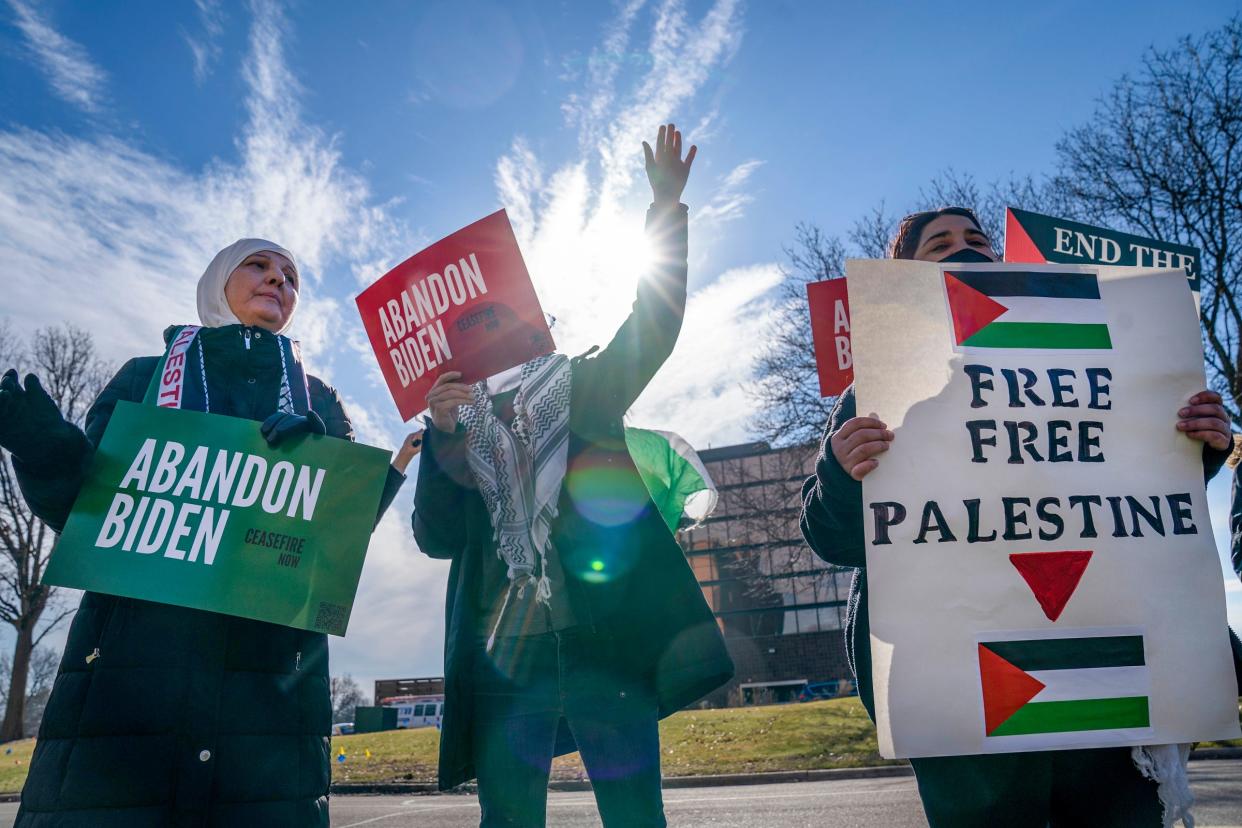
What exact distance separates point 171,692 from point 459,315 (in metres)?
1.30

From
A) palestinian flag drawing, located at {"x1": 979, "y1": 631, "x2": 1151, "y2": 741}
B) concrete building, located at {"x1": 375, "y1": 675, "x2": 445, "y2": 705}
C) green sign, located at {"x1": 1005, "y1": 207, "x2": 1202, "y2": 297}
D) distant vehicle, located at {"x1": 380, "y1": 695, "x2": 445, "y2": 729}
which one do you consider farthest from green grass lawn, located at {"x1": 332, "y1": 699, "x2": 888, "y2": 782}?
concrete building, located at {"x1": 375, "y1": 675, "x2": 445, "y2": 705}

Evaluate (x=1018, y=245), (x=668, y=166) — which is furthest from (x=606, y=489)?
(x=1018, y=245)

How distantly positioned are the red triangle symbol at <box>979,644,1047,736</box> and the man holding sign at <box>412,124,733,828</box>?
2.21 feet

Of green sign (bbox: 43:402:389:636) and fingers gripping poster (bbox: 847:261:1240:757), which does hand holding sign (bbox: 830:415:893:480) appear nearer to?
fingers gripping poster (bbox: 847:261:1240:757)

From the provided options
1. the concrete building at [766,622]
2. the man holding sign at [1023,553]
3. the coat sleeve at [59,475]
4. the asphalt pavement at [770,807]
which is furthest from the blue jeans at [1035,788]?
the concrete building at [766,622]

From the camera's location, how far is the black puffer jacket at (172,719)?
1.80 meters

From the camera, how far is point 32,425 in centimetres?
198

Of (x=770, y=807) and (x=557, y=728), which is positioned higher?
(x=557, y=728)

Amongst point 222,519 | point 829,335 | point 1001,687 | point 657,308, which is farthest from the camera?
point 829,335

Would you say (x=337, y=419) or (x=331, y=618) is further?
(x=337, y=419)

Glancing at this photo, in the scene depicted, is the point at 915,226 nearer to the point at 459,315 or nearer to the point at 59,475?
the point at 459,315

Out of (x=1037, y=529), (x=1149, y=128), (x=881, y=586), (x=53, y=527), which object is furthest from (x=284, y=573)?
(x=1149, y=128)

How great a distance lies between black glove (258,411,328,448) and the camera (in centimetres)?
215

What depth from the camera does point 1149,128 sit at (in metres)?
15.0
